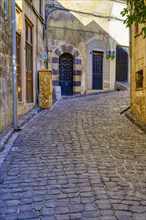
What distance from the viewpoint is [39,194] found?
11.3 feet

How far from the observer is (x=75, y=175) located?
4078 mm

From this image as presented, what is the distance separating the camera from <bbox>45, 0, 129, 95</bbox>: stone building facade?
53.0 feet

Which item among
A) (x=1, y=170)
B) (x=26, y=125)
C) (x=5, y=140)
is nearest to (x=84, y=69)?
(x=26, y=125)

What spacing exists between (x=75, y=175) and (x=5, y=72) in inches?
148

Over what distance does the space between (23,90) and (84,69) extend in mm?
8182

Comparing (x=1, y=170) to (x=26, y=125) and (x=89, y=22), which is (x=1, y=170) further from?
(x=89, y=22)

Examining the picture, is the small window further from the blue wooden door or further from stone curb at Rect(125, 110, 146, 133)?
the blue wooden door

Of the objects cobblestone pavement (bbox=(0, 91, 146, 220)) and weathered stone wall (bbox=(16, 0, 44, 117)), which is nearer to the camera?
cobblestone pavement (bbox=(0, 91, 146, 220))

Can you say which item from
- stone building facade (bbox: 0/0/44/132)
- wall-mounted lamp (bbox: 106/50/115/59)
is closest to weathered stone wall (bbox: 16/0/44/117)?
stone building facade (bbox: 0/0/44/132)

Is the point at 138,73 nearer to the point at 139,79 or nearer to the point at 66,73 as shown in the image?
the point at 139,79

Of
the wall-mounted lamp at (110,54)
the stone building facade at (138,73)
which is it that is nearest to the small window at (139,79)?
the stone building facade at (138,73)

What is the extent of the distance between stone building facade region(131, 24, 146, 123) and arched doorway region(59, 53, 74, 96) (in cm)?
769

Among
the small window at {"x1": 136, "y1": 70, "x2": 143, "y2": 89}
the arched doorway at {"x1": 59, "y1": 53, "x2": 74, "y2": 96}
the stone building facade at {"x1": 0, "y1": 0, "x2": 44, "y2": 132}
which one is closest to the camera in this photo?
the stone building facade at {"x1": 0, "y1": 0, "x2": 44, "y2": 132}

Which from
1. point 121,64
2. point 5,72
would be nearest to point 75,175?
point 5,72
